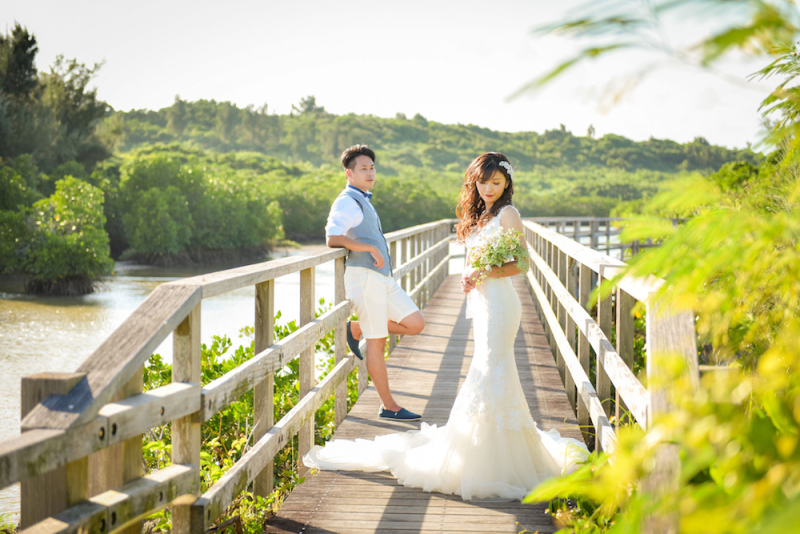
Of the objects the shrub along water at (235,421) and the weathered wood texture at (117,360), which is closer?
the weathered wood texture at (117,360)

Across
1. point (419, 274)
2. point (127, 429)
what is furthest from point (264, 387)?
point (419, 274)

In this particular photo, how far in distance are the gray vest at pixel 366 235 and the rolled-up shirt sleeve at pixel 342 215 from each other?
0.05m

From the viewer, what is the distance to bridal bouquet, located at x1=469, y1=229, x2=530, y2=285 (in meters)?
3.53

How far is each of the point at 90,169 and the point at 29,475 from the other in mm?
43688

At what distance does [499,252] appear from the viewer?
3525 mm

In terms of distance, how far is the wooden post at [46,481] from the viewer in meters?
1.55

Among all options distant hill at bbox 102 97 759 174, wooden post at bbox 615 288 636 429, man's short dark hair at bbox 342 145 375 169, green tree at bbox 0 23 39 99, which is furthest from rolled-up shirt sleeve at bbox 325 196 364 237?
distant hill at bbox 102 97 759 174

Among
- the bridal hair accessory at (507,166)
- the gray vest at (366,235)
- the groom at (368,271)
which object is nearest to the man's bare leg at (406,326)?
the groom at (368,271)

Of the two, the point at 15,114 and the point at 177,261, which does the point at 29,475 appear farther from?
the point at 177,261

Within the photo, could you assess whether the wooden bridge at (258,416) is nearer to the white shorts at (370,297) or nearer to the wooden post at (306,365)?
the wooden post at (306,365)

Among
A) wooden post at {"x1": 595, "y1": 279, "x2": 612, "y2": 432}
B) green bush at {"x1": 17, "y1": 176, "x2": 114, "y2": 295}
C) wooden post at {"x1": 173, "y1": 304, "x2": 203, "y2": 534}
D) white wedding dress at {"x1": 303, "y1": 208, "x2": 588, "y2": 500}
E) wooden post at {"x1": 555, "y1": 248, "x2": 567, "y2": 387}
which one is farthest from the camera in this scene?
green bush at {"x1": 17, "y1": 176, "x2": 114, "y2": 295}

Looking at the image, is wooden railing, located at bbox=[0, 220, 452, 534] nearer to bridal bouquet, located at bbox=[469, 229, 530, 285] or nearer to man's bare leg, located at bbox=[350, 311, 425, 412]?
bridal bouquet, located at bbox=[469, 229, 530, 285]

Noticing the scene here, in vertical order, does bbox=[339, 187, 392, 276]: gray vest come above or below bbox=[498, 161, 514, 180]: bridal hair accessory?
below

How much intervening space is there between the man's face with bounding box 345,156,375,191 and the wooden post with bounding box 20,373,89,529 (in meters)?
2.82
